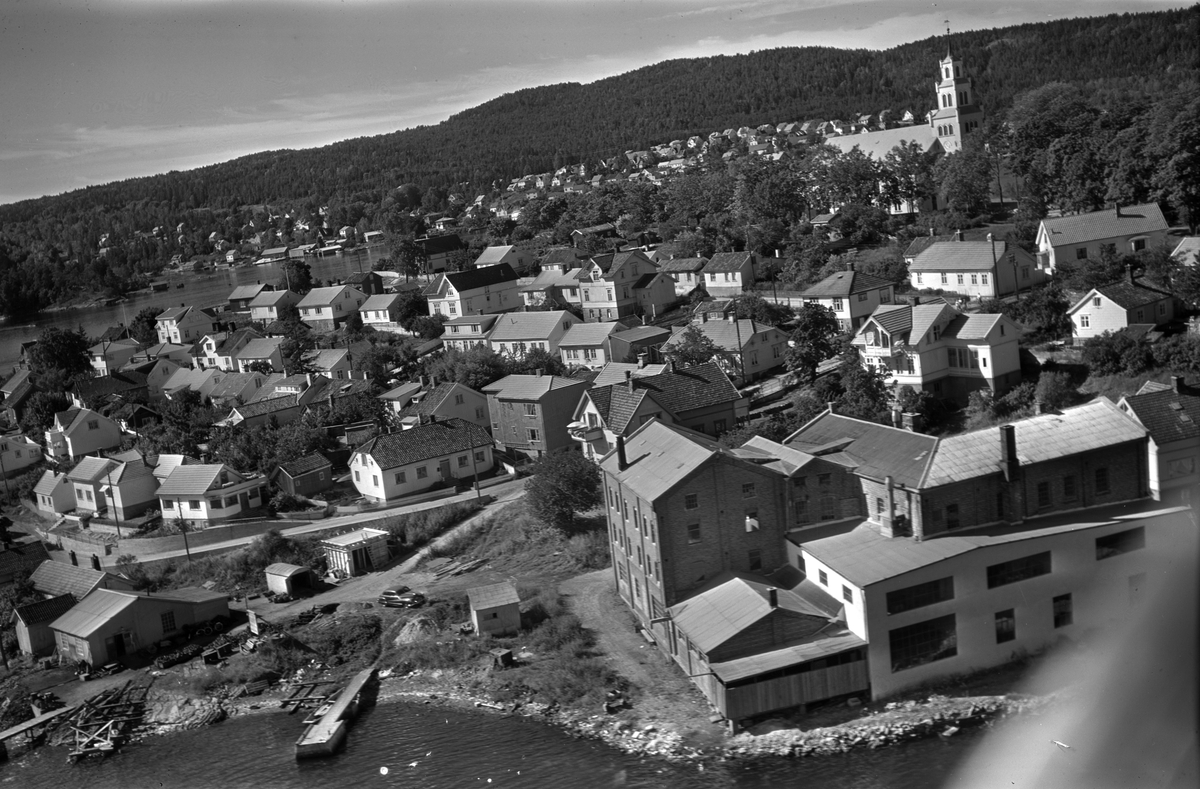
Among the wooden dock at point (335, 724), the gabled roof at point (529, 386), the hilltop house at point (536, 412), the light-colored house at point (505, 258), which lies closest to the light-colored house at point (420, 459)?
the hilltop house at point (536, 412)

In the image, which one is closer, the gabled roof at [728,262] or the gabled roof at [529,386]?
the gabled roof at [529,386]

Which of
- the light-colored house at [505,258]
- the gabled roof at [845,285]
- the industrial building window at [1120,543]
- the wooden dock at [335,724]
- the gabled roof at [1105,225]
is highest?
the light-colored house at [505,258]

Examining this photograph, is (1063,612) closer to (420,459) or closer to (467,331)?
(420,459)

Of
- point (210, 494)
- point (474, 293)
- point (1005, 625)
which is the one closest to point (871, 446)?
point (1005, 625)

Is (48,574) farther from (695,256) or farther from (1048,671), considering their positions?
(695,256)

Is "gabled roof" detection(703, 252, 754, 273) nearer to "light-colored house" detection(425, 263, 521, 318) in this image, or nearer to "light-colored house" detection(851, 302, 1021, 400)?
"light-colored house" detection(425, 263, 521, 318)

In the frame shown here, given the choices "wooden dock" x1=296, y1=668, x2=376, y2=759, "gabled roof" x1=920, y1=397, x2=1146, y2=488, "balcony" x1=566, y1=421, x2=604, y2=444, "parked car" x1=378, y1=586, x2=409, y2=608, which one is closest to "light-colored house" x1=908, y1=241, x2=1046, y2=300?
"balcony" x1=566, y1=421, x2=604, y2=444

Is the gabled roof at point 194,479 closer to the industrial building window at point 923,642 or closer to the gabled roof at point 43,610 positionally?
the gabled roof at point 43,610
